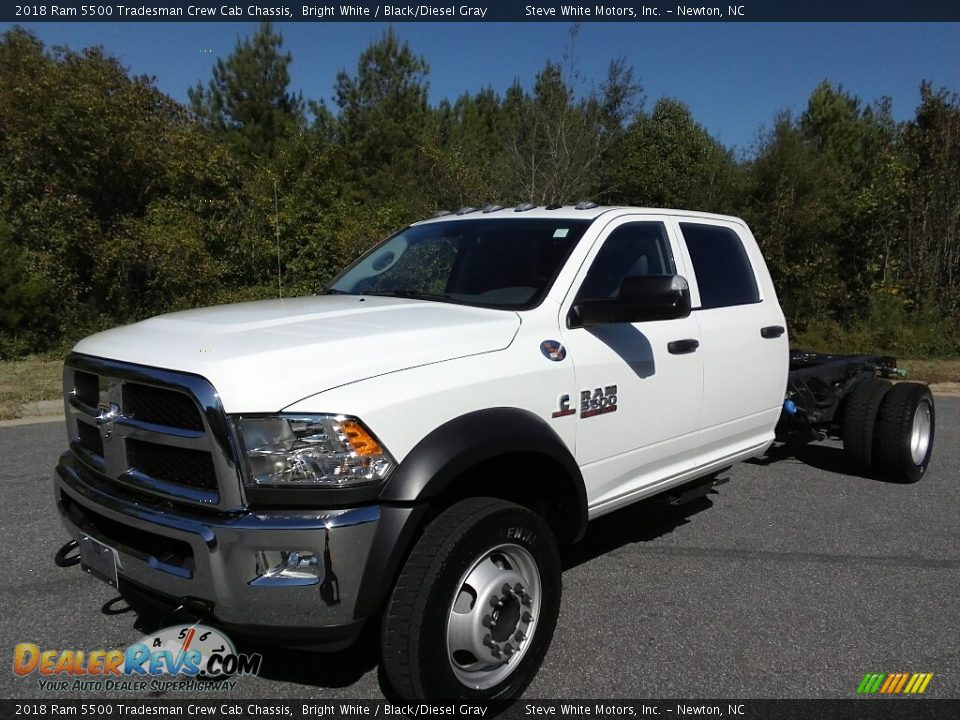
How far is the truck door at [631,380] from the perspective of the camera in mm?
3494

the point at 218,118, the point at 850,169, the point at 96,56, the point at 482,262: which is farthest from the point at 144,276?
the point at 850,169

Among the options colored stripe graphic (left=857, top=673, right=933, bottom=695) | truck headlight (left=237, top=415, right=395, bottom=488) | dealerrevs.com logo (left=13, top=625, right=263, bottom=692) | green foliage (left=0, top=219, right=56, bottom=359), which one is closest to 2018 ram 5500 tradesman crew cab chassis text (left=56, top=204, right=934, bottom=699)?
truck headlight (left=237, top=415, right=395, bottom=488)

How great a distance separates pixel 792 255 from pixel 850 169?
446 centimetres

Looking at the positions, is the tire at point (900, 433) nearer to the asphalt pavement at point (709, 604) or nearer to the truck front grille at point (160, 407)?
the asphalt pavement at point (709, 604)

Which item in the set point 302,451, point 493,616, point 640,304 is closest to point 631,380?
point 640,304

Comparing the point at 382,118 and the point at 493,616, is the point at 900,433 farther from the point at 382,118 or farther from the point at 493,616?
the point at 382,118

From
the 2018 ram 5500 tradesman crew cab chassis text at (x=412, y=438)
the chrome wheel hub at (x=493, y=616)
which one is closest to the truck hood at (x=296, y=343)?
the 2018 ram 5500 tradesman crew cab chassis text at (x=412, y=438)

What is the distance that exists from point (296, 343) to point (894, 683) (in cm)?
280

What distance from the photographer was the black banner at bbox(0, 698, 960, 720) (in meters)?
2.95

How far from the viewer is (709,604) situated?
3.92 meters

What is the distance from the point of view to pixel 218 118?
24.9 meters

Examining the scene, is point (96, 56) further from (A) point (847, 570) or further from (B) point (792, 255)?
(A) point (847, 570)

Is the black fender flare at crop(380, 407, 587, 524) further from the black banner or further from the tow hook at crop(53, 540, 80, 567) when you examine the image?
the tow hook at crop(53, 540, 80, 567)

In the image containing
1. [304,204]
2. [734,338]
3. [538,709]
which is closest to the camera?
[538,709]
